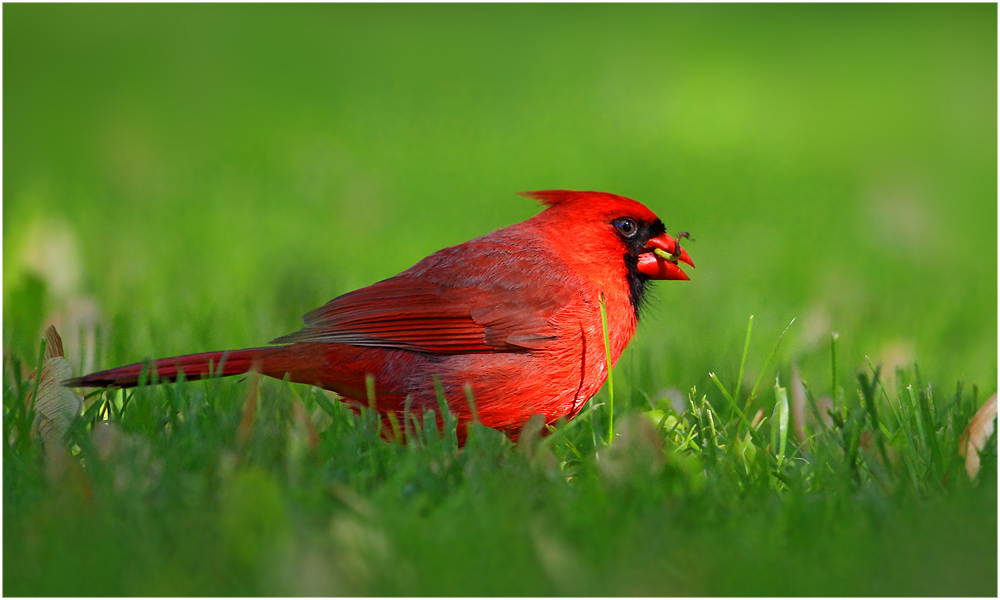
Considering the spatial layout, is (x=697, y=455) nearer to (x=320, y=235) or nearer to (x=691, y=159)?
(x=320, y=235)

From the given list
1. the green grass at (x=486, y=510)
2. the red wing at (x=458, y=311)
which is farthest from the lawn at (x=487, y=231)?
the red wing at (x=458, y=311)

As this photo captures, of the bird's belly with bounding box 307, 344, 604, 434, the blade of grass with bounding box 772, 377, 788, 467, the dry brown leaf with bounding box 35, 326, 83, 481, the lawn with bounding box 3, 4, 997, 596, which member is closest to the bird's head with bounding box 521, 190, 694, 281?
the lawn with bounding box 3, 4, 997, 596

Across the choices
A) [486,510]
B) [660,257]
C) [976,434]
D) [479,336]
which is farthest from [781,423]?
[486,510]

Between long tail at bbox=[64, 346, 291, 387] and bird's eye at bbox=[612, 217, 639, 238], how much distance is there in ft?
3.52

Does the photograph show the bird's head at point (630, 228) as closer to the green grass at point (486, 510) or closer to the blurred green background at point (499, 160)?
the blurred green background at point (499, 160)

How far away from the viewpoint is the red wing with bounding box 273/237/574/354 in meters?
2.72

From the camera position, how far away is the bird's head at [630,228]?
3027mm

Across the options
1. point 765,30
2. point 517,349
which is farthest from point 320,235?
point 765,30

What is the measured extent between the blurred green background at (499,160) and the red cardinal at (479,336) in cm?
38

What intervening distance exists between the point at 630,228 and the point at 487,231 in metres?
2.49

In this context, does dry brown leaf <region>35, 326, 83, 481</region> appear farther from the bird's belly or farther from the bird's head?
the bird's head

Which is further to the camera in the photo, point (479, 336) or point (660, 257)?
point (660, 257)

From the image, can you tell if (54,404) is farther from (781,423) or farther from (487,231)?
(487,231)

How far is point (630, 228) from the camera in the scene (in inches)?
120
